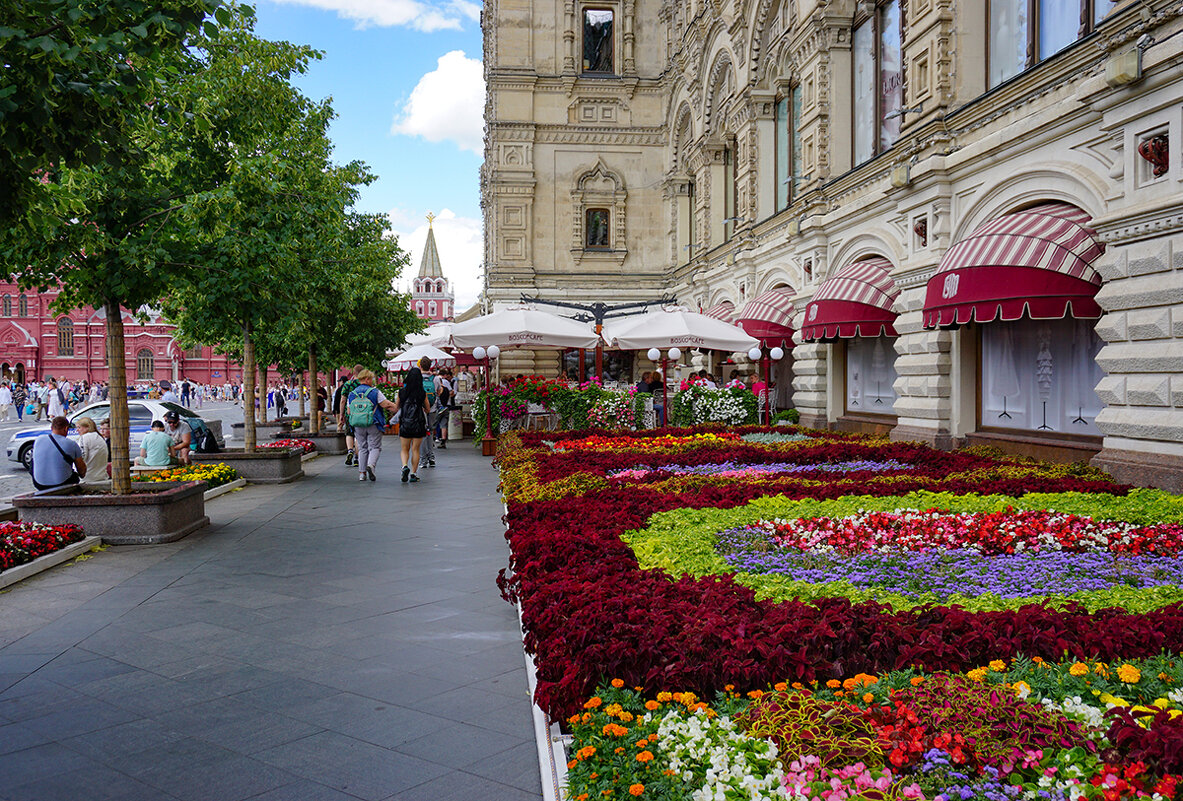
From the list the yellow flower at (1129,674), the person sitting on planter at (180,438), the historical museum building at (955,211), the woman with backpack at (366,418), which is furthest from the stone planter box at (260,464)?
the yellow flower at (1129,674)

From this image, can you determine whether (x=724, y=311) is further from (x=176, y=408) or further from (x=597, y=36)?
(x=597, y=36)

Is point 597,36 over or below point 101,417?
over

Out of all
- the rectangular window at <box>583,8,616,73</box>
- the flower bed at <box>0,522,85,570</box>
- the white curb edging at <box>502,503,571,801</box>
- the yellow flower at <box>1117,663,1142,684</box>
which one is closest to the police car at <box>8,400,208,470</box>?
the flower bed at <box>0,522,85,570</box>

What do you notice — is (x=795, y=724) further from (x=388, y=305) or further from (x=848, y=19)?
(x=388, y=305)

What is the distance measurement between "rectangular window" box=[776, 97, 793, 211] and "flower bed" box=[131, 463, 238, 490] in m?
14.3

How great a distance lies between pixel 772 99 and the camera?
21656 mm

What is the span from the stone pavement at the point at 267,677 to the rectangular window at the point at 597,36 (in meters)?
30.4

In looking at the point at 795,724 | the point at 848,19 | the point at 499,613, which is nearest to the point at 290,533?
the point at 499,613

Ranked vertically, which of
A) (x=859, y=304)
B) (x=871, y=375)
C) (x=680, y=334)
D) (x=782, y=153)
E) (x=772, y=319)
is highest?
(x=782, y=153)

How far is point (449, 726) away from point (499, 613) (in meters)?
1.97

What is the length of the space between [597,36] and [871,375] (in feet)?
77.4

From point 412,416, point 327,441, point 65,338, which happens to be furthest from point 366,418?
point 65,338

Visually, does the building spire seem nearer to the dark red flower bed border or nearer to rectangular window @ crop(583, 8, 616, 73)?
rectangular window @ crop(583, 8, 616, 73)

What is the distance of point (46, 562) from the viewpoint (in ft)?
24.4
